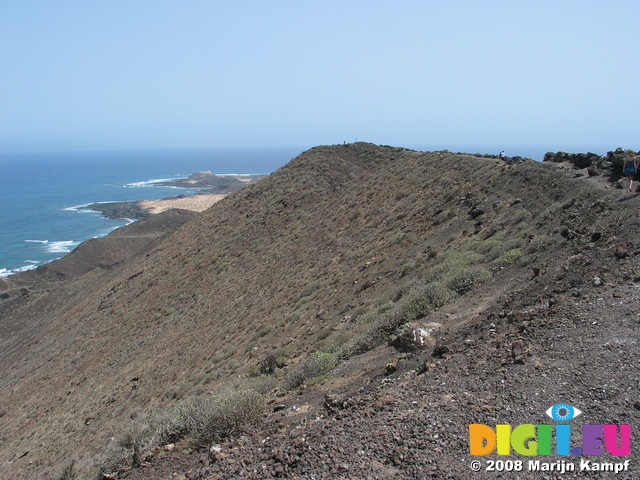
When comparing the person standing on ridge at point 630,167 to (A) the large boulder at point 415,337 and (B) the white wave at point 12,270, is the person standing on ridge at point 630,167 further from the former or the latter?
(B) the white wave at point 12,270

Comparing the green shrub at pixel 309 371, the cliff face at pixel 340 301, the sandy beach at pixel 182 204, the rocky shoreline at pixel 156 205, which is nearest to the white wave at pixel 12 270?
the cliff face at pixel 340 301

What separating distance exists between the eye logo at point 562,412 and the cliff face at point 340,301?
126 mm

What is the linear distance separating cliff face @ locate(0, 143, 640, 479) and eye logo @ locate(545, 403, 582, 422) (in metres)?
0.13

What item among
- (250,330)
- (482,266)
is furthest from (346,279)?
(482,266)

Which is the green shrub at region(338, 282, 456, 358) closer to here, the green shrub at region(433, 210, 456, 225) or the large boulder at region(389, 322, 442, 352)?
the large boulder at region(389, 322, 442, 352)

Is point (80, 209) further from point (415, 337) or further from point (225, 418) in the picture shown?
point (415, 337)

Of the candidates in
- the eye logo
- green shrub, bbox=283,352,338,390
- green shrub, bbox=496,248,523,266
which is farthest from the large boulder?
green shrub, bbox=496,248,523,266

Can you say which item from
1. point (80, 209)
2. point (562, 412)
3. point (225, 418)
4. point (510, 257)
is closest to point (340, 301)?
point (510, 257)

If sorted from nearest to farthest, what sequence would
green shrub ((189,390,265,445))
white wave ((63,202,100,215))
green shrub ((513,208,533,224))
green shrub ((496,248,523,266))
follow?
green shrub ((189,390,265,445)) < green shrub ((496,248,523,266)) < green shrub ((513,208,533,224)) < white wave ((63,202,100,215))

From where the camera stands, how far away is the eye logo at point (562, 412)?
4320 mm

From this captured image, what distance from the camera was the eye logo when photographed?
4.32 meters

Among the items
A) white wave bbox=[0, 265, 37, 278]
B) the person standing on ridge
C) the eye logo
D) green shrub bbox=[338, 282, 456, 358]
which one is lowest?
white wave bbox=[0, 265, 37, 278]

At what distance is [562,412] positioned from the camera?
14.4 feet

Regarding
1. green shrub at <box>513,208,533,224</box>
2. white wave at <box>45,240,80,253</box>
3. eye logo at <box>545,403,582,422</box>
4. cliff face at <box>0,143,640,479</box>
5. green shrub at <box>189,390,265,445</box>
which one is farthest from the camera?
white wave at <box>45,240,80,253</box>
